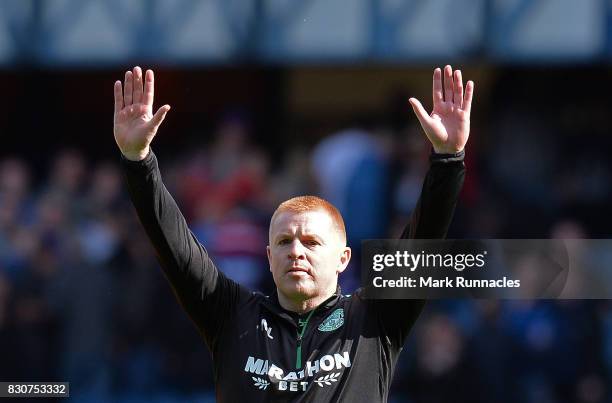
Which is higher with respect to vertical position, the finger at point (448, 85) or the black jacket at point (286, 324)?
the finger at point (448, 85)

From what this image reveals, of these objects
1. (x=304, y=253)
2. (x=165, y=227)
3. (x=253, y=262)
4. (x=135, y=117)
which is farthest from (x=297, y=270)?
(x=253, y=262)

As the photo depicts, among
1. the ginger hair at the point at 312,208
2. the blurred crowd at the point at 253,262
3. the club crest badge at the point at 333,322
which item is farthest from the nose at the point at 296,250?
the blurred crowd at the point at 253,262

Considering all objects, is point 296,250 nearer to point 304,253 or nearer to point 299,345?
point 304,253

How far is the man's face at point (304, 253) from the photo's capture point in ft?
→ 14.0

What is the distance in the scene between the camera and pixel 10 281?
9.70 m

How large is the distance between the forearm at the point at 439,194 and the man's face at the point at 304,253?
1.09 ft

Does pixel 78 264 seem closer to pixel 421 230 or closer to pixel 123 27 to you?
pixel 123 27

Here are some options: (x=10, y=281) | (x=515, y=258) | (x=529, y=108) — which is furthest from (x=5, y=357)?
(x=529, y=108)

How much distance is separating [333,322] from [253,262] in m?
4.65

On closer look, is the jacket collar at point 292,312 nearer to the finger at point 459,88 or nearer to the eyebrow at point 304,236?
the eyebrow at point 304,236

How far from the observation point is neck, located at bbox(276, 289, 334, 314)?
14.2 ft

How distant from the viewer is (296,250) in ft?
14.0

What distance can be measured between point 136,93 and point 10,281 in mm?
5679

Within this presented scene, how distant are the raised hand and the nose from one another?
1.87 ft
